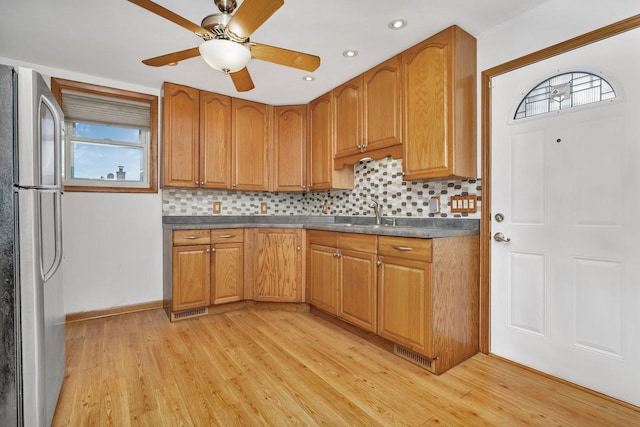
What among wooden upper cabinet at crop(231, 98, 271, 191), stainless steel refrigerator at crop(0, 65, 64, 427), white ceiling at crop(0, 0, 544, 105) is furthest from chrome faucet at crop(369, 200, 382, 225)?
stainless steel refrigerator at crop(0, 65, 64, 427)

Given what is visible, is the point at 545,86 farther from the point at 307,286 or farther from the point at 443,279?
the point at 307,286

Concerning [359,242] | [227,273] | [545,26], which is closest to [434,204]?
[359,242]

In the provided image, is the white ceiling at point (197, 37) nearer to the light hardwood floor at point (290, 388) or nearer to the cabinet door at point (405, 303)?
the cabinet door at point (405, 303)

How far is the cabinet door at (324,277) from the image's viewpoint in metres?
→ 2.78

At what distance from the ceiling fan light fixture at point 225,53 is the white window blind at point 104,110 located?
211 centimetres

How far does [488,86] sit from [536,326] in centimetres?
170

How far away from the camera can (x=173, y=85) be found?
3137 millimetres

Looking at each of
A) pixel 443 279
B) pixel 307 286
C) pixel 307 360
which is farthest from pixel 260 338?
pixel 443 279

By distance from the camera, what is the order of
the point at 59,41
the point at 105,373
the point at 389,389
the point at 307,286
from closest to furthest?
the point at 389,389
the point at 105,373
the point at 59,41
the point at 307,286

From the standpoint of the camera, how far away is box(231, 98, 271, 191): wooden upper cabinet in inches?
139

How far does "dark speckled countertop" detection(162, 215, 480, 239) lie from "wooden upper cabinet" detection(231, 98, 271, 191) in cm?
49

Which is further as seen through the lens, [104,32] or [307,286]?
[307,286]

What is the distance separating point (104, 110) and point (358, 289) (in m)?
3.06

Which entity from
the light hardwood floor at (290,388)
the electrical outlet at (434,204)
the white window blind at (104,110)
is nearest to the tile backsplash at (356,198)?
the electrical outlet at (434,204)
